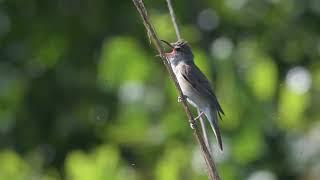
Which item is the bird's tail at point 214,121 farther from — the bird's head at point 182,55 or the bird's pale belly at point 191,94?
the bird's head at point 182,55

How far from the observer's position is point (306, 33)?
10.3 metres

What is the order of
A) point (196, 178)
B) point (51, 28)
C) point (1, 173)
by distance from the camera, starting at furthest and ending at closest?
point (51, 28) → point (1, 173) → point (196, 178)

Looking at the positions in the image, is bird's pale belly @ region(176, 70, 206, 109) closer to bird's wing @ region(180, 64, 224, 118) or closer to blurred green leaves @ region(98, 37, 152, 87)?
bird's wing @ region(180, 64, 224, 118)

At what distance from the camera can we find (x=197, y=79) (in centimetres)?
648

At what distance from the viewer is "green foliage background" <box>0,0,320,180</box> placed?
6418 millimetres

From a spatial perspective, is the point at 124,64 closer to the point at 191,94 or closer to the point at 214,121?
the point at 191,94

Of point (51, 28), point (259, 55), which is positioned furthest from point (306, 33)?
point (51, 28)

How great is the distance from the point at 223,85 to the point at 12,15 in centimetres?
471

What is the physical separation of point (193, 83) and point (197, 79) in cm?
4

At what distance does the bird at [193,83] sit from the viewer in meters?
6.26

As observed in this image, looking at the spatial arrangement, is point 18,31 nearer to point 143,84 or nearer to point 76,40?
point 76,40

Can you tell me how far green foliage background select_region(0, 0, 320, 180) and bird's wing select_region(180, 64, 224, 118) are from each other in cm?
16

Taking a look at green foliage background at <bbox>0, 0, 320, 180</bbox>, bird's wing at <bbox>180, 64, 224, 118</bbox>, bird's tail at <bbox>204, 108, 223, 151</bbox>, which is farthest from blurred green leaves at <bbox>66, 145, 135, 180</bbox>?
bird's wing at <bbox>180, 64, 224, 118</bbox>

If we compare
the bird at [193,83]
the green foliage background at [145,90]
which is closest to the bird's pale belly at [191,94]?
the bird at [193,83]
